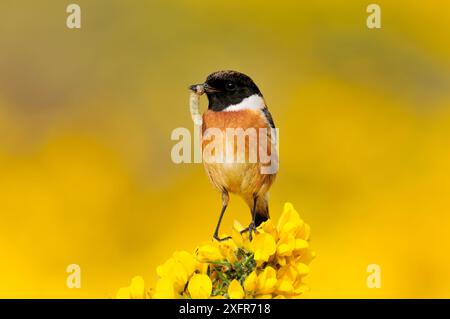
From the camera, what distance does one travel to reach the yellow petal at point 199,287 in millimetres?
1848

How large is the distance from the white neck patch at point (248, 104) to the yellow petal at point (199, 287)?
1.28 m

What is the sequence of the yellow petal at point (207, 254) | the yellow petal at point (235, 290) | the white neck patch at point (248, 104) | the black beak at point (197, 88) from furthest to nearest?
the white neck patch at point (248, 104)
the black beak at point (197, 88)
the yellow petal at point (207, 254)
the yellow petal at point (235, 290)

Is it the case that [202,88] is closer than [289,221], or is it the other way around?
[289,221]

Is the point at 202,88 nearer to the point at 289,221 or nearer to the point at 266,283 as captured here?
the point at 289,221

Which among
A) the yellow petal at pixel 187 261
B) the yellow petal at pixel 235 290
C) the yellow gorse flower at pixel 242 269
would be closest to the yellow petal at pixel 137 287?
the yellow gorse flower at pixel 242 269

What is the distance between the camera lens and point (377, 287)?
419 cm

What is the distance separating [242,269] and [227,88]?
1.22 metres

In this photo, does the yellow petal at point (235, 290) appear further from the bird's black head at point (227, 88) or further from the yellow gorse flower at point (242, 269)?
the bird's black head at point (227, 88)

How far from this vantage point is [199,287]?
1849 millimetres

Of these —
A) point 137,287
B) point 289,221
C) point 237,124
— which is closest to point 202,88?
point 237,124

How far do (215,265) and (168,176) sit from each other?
3.10m

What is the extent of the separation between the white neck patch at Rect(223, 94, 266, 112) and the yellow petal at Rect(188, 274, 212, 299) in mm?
1279

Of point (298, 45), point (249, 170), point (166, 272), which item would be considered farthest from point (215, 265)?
point (298, 45)

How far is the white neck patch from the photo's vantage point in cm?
304
